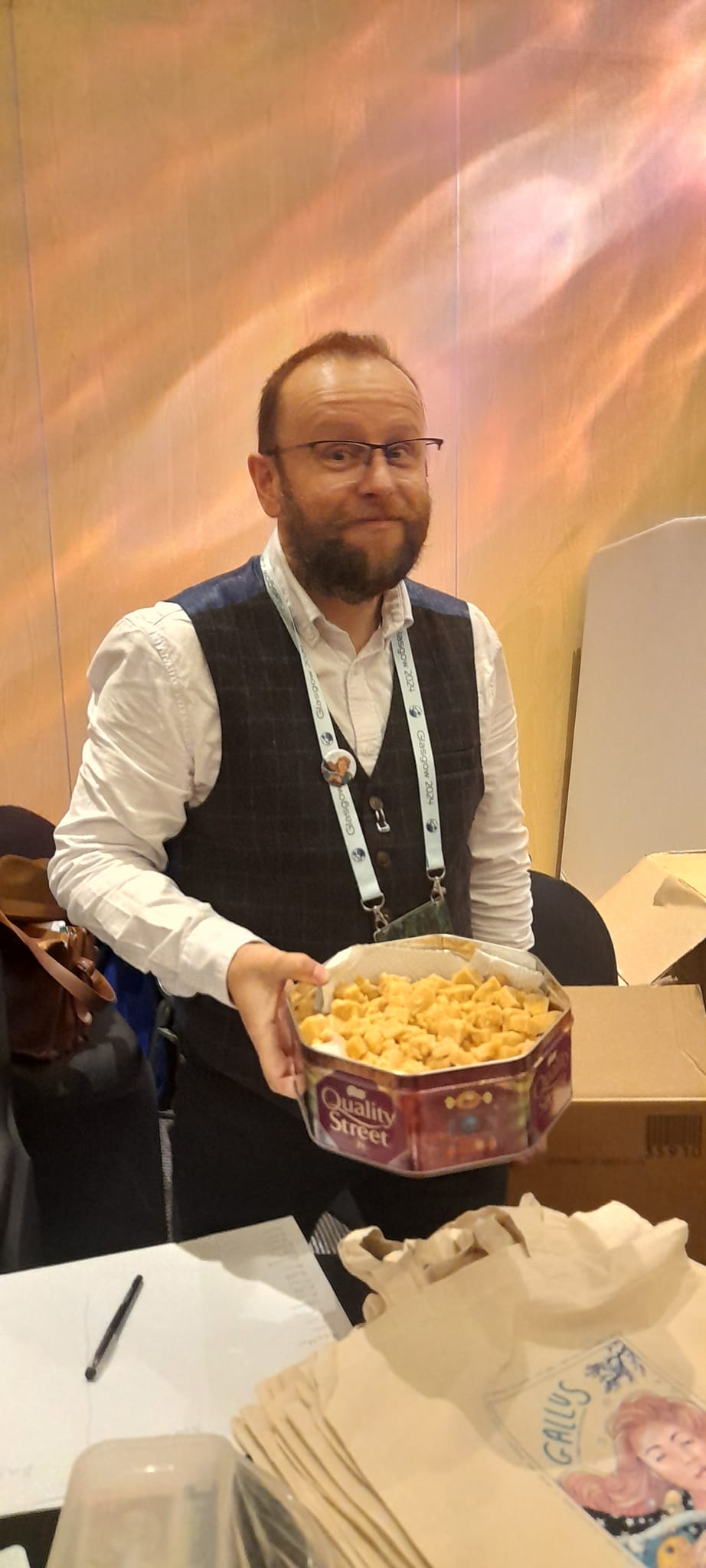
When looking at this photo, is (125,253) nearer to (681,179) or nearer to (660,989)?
(681,179)

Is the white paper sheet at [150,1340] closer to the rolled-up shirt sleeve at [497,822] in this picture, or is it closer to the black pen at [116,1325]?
the black pen at [116,1325]

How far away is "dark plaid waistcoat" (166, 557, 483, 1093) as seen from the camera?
4.05 ft

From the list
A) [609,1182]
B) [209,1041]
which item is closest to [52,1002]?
[209,1041]

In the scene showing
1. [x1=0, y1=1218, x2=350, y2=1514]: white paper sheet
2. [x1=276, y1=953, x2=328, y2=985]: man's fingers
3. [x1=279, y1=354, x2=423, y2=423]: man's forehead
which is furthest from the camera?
[x1=279, y1=354, x2=423, y2=423]: man's forehead

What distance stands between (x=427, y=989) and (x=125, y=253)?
2177mm

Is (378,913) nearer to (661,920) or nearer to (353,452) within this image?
(353,452)

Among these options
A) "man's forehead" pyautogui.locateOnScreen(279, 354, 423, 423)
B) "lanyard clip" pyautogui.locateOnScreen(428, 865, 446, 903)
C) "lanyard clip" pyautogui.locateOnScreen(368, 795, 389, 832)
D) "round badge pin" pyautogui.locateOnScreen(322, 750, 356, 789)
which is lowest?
"lanyard clip" pyautogui.locateOnScreen(428, 865, 446, 903)

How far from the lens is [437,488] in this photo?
9.04 ft

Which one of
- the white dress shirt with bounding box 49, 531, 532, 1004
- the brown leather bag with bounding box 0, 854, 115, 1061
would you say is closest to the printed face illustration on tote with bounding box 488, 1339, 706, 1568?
the white dress shirt with bounding box 49, 531, 532, 1004

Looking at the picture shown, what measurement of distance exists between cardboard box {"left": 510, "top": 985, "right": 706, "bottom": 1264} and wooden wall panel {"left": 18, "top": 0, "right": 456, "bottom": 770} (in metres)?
1.85

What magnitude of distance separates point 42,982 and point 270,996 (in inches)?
33.4

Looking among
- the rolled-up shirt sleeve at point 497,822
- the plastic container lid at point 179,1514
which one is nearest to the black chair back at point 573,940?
the rolled-up shirt sleeve at point 497,822

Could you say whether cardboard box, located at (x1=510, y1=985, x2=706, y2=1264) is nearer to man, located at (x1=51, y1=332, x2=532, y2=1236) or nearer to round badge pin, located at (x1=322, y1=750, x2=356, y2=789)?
man, located at (x1=51, y1=332, x2=532, y2=1236)

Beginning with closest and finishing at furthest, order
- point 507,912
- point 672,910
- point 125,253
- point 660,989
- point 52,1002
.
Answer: point 660,989, point 507,912, point 52,1002, point 672,910, point 125,253
